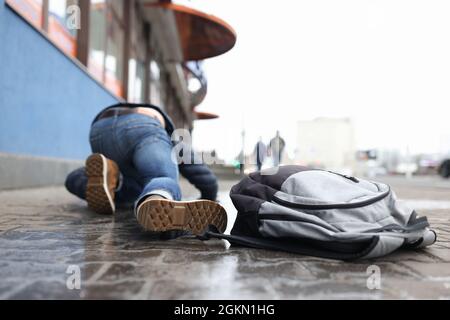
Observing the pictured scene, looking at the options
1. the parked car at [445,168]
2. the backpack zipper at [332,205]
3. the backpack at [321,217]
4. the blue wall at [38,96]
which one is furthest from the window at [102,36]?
the parked car at [445,168]

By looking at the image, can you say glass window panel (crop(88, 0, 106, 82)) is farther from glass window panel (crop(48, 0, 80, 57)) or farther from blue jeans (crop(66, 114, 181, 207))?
blue jeans (crop(66, 114, 181, 207))

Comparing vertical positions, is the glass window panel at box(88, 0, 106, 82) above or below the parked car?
above

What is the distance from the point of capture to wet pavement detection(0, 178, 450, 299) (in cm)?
100

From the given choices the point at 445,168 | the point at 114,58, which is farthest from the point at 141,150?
the point at 445,168

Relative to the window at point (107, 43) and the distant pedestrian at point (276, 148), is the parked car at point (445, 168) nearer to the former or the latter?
the window at point (107, 43)

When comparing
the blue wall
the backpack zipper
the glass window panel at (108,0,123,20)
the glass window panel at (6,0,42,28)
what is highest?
the glass window panel at (108,0,123,20)

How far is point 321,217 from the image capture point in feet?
4.51

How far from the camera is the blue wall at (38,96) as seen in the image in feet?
12.9

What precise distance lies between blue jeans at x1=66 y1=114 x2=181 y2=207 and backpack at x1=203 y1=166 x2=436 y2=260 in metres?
0.37

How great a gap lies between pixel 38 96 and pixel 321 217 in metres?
4.34

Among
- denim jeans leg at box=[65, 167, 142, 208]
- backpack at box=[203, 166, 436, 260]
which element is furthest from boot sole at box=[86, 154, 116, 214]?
backpack at box=[203, 166, 436, 260]

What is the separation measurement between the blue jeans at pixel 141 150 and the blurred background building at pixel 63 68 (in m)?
2.18

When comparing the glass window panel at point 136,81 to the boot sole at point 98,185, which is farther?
the glass window panel at point 136,81
